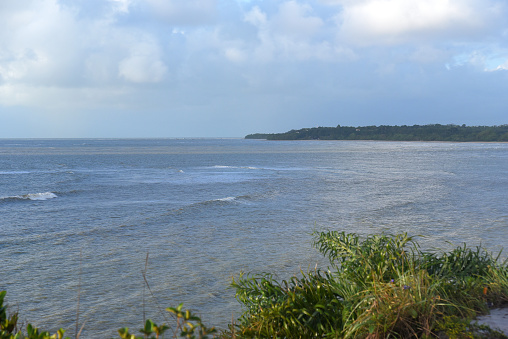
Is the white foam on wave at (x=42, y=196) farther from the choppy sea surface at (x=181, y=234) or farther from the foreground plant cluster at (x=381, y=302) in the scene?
the foreground plant cluster at (x=381, y=302)

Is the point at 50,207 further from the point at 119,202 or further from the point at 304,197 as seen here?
the point at 304,197

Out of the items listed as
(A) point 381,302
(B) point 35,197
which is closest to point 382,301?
(A) point 381,302

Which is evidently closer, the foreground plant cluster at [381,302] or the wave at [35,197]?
the foreground plant cluster at [381,302]

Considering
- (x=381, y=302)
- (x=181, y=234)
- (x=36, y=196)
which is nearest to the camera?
(x=381, y=302)

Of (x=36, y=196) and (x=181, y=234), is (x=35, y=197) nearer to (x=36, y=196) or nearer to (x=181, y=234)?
(x=36, y=196)

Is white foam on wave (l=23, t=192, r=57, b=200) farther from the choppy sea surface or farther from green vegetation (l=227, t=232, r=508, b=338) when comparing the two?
green vegetation (l=227, t=232, r=508, b=338)

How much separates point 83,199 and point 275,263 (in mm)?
15339

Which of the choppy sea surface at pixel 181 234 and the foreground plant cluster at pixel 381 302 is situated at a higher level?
the foreground plant cluster at pixel 381 302

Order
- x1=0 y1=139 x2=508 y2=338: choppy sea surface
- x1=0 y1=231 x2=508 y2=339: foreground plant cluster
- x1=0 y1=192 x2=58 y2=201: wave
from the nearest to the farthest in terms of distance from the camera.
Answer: x1=0 y1=231 x2=508 y2=339: foreground plant cluster → x1=0 y1=139 x2=508 y2=338: choppy sea surface → x1=0 y1=192 x2=58 y2=201: wave

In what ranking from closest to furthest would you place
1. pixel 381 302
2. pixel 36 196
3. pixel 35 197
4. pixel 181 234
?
pixel 381 302 → pixel 181 234 → pixel 35 197 → pixel 36 196

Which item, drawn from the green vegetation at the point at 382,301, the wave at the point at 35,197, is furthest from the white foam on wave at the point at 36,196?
the green vegetation at the point at 382,301

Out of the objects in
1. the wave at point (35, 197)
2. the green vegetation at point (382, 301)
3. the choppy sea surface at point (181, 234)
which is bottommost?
the wave at point (35, 197)

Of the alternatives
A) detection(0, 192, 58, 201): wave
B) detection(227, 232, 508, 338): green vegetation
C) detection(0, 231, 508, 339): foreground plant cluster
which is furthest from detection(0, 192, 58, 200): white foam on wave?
detection(227, 232, 508, 338): green vegetation

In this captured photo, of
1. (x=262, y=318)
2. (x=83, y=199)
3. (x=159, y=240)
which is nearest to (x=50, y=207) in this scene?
(x=83, y=199)
